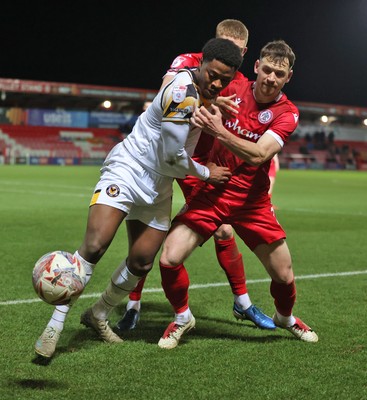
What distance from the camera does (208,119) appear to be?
174 inches

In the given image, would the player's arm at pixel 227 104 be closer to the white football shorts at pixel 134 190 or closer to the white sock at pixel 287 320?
the white football shorts at pixel 134 190

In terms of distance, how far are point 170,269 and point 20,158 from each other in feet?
133

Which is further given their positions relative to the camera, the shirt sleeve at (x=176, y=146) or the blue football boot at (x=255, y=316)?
the blue football boot at (x=255, y=316)

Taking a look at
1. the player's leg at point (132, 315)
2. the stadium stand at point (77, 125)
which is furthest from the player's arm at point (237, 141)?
the stadium stand at point (77, 125)

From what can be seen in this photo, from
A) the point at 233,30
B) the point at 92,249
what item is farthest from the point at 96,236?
the point at 233,30

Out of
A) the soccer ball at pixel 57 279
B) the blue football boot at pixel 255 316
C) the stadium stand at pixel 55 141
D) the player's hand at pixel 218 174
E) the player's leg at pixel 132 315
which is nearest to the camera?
the soccer ball at pixel 57 279

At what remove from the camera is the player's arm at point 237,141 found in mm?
4398

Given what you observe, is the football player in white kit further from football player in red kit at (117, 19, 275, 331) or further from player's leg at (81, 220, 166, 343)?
football player in red kit at (117, 19, 275, 331)

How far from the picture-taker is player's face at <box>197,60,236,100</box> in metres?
4.36

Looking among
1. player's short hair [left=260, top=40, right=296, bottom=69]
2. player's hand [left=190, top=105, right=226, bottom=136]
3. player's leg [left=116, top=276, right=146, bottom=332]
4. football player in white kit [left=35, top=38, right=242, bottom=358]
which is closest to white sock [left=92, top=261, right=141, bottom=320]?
football player in white kit [left=35, top=38, right=242, bottom=358]

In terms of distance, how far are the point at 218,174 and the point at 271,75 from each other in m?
0.79

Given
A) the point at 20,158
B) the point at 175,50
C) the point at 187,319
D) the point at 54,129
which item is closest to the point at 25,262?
the point at 187,319

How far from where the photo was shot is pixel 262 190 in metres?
5.11

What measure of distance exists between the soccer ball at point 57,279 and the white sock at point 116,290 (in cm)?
65
